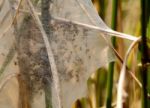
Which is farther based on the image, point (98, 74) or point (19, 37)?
point (98, 74)

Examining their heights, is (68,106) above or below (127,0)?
below

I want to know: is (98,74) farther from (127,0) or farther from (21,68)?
(21,68)

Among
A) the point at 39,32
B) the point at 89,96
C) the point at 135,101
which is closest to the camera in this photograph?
the point at 39,32

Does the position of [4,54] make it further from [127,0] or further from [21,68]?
[127,0]

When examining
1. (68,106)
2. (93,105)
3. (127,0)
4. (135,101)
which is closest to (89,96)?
(93,105)

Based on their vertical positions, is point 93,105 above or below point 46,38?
below

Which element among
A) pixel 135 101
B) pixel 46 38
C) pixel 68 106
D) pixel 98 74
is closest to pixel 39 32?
pixel 46 38

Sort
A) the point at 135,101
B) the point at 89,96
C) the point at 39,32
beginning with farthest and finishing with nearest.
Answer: the point at 89,96 < the point at 135,101 < the point at 39,32

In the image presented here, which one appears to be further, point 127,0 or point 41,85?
point 127,0

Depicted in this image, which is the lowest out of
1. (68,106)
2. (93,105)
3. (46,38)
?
(93,105)
